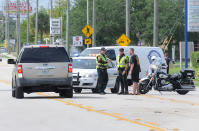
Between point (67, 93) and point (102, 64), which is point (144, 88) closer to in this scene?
point (102, 64)

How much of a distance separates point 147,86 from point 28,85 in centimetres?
600

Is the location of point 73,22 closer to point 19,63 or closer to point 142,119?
point 19,63

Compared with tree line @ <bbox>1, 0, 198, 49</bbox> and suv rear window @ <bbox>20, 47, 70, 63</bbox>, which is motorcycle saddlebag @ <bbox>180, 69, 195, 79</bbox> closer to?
suv rear window @ <bbox>20, 47, 70, 63</bbox>

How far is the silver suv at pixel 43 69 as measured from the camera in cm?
2291

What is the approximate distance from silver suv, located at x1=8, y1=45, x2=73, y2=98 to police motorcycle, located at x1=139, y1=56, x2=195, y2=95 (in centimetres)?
479

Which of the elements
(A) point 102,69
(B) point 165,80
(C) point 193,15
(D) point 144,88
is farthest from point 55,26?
(A) point 102,69

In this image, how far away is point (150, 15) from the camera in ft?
269

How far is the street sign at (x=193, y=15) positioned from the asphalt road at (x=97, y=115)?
72.3ft

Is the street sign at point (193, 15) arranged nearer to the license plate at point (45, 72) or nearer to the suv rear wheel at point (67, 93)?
the suv rear wheel at point (67, 93)

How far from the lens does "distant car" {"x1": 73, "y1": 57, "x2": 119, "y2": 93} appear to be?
27172 mm

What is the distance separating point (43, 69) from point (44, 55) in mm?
521

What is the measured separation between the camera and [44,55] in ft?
76.0

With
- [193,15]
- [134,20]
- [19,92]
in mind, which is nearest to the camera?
[19,92]

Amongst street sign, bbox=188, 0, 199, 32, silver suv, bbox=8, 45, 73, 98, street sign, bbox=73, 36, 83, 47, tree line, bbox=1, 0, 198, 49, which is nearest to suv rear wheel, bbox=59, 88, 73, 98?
silver suv, bbox=8, 45, 73, 98
